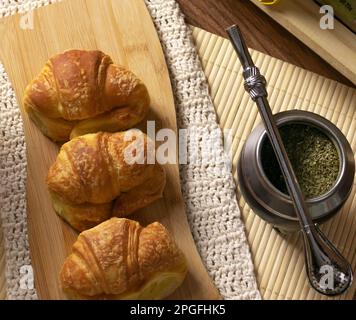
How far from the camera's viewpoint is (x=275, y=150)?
0.96 m

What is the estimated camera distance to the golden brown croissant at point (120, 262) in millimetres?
969

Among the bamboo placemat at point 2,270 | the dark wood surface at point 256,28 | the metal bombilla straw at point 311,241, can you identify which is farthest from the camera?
the dark wood surface at point 256,28

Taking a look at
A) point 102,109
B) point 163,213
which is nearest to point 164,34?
point 102,109

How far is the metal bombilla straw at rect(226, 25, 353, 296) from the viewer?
0.95 meters

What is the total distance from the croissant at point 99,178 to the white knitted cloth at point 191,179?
0.28 feet

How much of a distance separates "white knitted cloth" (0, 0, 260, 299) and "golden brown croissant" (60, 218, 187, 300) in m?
0.10

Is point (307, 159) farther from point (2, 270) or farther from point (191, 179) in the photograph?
point (2, 270)

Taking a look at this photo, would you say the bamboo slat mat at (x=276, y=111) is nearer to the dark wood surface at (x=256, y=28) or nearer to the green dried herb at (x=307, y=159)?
the dark wood surface at (x=256, y=28)

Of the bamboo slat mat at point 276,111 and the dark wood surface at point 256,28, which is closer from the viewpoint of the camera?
the bamboo slat mat at point 276,111

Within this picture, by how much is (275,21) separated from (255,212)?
0.40 meters

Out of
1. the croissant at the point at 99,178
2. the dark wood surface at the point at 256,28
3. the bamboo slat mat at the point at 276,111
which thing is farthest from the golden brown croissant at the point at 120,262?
the dark wood surface at the point at 256,28

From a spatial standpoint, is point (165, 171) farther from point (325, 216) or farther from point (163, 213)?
point (325, 216)

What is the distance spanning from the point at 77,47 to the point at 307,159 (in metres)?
0.45

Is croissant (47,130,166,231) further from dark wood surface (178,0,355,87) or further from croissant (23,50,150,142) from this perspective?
dark wood surface (178,0,355,87)
